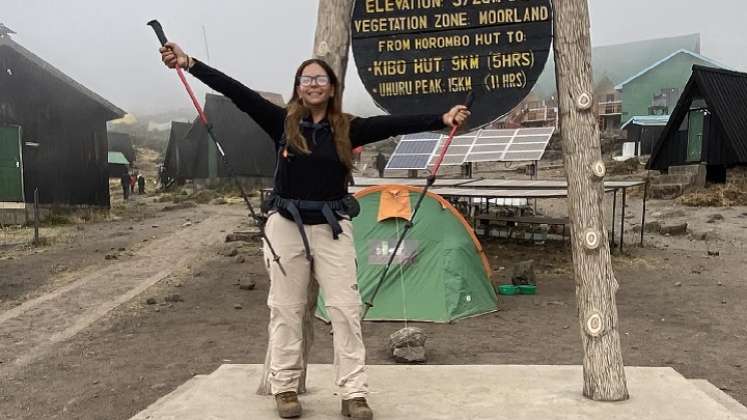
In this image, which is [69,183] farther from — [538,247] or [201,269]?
[538,247]

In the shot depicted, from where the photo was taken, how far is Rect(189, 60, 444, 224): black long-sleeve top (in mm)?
3385

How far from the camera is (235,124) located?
113ft

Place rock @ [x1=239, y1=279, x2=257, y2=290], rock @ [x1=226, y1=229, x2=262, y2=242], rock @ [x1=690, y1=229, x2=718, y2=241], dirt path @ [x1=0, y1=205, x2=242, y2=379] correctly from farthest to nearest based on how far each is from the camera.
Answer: rock @ [x1=226, y1=229, x2=262, y2=242], rock @ [x1=690, y1=229, x2=718, y2=241], rock @ [x1=239, y1=279, x2=257, y2=290], dirt path @ [x1=0, y1=205, x2=242, y2=379]

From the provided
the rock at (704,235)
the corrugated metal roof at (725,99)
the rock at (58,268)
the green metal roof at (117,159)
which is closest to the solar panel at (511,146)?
the rock at (704,235)

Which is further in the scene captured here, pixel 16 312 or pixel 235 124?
pixel 235 124

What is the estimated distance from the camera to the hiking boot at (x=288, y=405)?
11.5ft

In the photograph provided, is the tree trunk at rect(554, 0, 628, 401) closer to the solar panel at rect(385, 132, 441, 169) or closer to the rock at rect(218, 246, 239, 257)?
the rock at rect(218, 246, 239, 257)

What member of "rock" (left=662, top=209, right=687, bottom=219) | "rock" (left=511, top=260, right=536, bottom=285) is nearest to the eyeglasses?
"rock" (left=511, top=260, right=536, bottom=285)

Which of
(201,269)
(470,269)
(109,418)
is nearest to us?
(109,418)

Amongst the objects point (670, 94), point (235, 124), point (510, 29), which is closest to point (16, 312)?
point (510, 29)

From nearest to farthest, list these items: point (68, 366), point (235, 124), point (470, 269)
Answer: point (68, 366) → point (470, 269) → point (235, 124)

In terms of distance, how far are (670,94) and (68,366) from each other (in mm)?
52535

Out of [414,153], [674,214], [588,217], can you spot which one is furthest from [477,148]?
[588,217]

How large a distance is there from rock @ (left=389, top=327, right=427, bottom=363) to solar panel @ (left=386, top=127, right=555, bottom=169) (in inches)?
403
